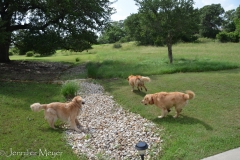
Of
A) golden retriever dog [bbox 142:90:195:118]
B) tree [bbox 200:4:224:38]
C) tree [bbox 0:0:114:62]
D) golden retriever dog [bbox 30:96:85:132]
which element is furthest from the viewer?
tree [bbox 200:4:224:38]

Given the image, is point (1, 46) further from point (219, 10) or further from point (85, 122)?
point (219, 10)

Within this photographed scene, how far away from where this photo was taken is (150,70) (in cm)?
1576

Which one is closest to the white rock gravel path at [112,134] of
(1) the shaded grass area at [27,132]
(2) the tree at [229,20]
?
(1) the shaded grass area at [27,132]

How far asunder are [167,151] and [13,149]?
12.3ft

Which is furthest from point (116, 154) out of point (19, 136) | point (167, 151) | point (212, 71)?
point (212, 71)

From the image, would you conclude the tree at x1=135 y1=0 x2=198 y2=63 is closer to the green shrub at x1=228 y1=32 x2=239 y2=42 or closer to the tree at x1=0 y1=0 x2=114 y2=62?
the tree at x1=0 y1=0 x2=114 y2=62

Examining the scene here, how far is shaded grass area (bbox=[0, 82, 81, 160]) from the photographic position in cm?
532

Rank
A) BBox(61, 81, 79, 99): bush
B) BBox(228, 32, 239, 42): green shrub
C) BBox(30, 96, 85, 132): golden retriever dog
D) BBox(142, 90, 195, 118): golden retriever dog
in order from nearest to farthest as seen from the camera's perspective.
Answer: BBox(30, 96, 85, 132): golden retriever dog
BBox(142, 90, 195, 118): golden retriever dog
BBox(61, 81, 79, 99): bush
BBox(228, 32, 239, 42): green shrub

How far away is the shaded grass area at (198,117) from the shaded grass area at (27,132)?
8.42ft

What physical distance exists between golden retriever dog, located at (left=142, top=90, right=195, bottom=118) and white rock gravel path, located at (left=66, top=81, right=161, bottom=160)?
700mm

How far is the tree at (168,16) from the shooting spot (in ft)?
59.8

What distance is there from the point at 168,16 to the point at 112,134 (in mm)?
14707

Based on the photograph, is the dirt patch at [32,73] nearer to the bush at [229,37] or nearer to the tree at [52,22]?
the tree at [52,22]

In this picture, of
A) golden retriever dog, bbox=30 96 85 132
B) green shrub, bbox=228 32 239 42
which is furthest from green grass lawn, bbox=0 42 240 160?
green shrub, bbox=228 32 239 42
